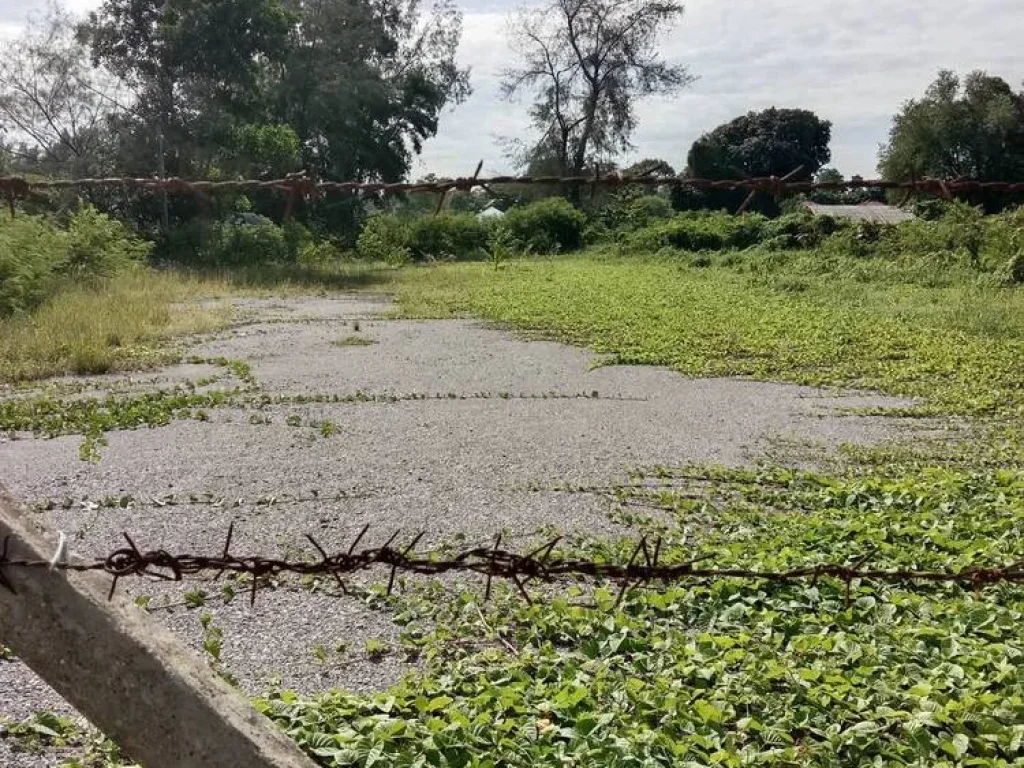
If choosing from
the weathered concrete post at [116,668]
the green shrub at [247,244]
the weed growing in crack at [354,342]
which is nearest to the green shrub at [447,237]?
the green shrub at [247,244]

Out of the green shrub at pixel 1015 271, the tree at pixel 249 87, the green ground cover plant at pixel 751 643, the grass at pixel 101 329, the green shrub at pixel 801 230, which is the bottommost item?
the green ground cover plant at pixel 751 643

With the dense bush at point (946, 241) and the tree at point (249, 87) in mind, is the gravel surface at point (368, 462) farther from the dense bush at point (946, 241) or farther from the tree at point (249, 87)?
the tree at point (249, 87)

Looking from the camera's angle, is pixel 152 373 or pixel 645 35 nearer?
pixel 152 373

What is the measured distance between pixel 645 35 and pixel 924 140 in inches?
636

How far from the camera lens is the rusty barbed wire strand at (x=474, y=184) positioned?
2.56 m

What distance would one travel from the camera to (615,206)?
44.1m

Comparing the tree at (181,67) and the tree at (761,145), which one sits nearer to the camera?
the tree at (761,145)

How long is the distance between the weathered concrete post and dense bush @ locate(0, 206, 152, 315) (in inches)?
633

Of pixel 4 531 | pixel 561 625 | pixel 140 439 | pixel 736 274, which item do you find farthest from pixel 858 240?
pixel 4 531

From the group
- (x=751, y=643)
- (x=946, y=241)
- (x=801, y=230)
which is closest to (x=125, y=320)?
(x=751, y=643)

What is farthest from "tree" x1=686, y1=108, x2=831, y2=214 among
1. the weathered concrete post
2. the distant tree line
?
the weathered concrete post

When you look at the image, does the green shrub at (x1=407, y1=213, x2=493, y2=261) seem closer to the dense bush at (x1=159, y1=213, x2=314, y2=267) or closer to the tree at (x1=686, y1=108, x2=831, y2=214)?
the dense bush at (x1=159, y1=213, x2=314, y2=267)

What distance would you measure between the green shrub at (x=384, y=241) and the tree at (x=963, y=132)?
1728cm

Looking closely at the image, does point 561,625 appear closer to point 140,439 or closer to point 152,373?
point 140,439
